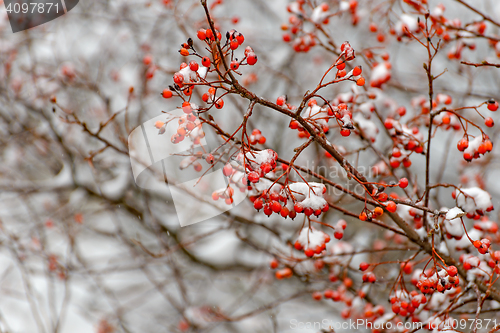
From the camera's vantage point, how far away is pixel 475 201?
191 cm

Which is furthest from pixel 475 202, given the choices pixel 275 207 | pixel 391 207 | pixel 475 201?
pixel 275 207

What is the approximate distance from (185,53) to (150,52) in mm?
3995

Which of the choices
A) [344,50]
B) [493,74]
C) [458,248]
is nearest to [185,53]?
[344,50]

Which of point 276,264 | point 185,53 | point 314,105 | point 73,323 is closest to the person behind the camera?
point 185,53

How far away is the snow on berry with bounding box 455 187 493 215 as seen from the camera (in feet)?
6.15

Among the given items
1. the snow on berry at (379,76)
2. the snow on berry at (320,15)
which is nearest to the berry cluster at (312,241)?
the snow on berry at (379,76)

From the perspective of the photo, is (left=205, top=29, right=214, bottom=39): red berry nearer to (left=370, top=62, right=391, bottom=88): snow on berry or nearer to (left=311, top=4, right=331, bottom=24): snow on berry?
(left=370, top=62, right=391, bottom=88): snow on berry

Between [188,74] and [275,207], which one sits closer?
[188,74]

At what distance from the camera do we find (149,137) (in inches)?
110

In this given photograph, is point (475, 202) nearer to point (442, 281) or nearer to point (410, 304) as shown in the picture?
point (442, 281)

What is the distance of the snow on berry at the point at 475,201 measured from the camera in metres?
1.88

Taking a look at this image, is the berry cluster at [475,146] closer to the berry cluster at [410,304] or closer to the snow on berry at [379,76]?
the berry cluster at [410,304]

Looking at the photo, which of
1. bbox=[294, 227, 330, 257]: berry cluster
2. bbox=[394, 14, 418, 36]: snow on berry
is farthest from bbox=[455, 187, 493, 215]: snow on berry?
bbox=[394, 14, 418, 36]: snow on berry

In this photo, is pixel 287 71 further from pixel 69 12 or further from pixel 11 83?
pixel 11 83
